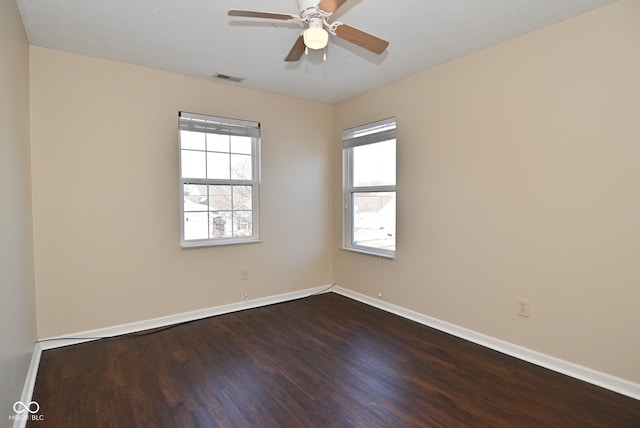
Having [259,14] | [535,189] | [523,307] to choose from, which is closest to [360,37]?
[259,14]

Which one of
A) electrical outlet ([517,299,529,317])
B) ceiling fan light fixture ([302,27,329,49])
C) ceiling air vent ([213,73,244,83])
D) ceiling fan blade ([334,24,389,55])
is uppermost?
ceiling air vent ([213,73,244,83])

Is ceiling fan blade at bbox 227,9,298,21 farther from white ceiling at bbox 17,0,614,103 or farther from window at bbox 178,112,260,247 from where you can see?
window at bbox 178,112,260,247

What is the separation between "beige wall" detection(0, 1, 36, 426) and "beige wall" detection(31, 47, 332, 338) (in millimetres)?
222

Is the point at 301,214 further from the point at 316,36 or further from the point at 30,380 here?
the point at 30,380

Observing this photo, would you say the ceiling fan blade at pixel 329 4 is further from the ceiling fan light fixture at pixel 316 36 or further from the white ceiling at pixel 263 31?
the white ceiling at pixel 263 31

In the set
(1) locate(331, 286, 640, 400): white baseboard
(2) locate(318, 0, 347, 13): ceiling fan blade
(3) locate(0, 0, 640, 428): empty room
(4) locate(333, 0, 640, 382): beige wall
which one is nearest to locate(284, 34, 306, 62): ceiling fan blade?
(3) locate(0, 0, 640, 428): empty room

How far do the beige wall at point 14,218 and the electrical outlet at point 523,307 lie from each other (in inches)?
125

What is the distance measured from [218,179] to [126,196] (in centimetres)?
89

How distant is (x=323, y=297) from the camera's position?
165 inches

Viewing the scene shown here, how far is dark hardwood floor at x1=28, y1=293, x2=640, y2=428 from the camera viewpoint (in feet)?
6.22

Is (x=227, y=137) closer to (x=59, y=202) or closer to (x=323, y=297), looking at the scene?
(x=59, y=202)

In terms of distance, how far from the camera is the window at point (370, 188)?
12.1ft

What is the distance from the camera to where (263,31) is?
2453mm

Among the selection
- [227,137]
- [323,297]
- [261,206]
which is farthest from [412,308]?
[227,137]
